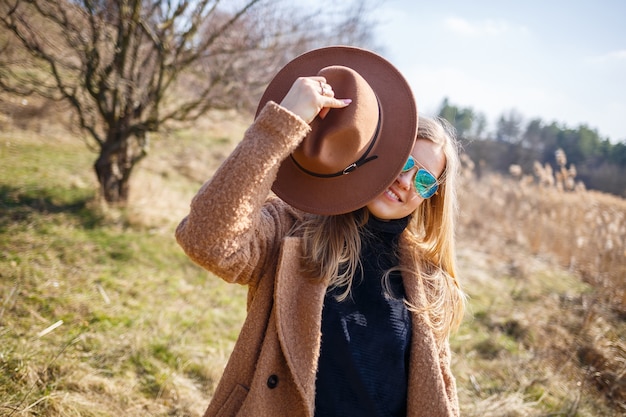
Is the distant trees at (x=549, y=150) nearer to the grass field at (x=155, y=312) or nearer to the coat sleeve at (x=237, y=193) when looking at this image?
the grass field at (x=155, y=312)

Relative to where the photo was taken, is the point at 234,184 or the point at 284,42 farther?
the point at 284,42

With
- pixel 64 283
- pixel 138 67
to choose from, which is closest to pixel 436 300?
pixel 64 283

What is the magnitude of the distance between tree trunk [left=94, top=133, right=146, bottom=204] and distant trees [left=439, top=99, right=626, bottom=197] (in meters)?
16.3

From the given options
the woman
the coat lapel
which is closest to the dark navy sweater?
the woman

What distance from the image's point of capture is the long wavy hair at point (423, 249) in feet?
4.82

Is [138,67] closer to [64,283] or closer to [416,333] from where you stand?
[64,283]

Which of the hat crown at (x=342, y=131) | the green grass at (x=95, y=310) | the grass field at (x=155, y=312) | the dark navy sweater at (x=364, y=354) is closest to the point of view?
the hat crown at (x=342, y=131)

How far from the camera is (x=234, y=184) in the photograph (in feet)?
3.72

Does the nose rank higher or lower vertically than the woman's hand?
lower

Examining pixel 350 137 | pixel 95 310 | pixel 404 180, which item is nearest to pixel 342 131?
pixel 350 137

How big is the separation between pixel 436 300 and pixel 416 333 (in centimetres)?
19

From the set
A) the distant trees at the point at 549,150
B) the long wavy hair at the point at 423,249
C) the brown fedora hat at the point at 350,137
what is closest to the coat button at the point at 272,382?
the long wavy hair at the point at 423,249

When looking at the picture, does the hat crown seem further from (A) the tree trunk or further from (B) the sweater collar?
(A) the tree trunk

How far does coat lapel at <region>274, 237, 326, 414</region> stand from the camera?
131 centimetres
